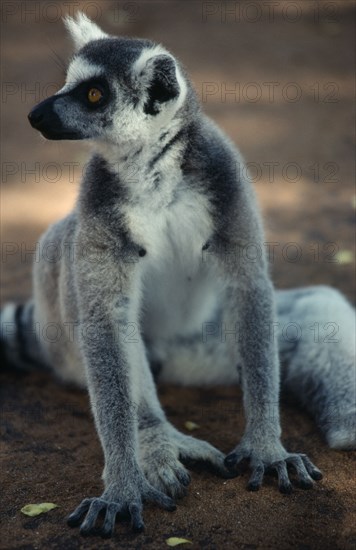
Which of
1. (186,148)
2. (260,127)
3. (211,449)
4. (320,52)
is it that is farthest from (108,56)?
(320,52)

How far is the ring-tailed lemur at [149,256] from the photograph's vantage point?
393 cm

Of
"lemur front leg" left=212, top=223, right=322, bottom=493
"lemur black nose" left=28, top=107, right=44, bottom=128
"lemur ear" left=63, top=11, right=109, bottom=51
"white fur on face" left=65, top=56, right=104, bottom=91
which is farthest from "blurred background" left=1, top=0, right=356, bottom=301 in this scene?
"lemur front leg" left=212, top=223, right=322, bottom=493

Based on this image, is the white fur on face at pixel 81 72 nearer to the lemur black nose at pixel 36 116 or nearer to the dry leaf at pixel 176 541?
the lemur black nose at pixel 36 116

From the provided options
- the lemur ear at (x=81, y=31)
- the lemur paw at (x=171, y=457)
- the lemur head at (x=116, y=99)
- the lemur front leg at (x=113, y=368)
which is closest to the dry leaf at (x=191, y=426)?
the lemur paw at (x=171, y=457)

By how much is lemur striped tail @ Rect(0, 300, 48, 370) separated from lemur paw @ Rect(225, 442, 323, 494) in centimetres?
188

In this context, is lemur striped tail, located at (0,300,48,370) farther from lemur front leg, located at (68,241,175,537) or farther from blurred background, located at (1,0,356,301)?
lemur front leg, located at (68,241,175,537)

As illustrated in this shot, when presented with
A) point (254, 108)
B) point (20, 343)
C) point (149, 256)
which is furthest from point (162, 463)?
→ point (254, 108)

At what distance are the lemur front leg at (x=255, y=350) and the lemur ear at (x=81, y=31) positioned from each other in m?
1.34

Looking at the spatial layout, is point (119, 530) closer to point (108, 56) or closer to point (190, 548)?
point (190, 548)

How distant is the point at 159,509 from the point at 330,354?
1.44 metres

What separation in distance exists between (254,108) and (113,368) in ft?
25.1

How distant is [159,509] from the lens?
12.5 feet

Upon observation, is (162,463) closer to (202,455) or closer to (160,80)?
(202,455)

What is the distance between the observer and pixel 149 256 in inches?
160
